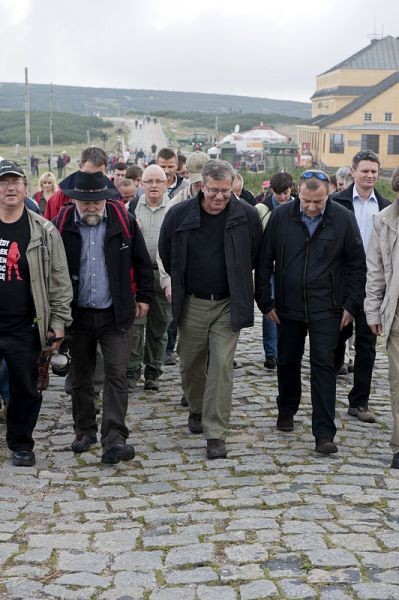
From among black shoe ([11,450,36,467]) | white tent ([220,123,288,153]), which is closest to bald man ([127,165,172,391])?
black shoe ([11,450,36,467])

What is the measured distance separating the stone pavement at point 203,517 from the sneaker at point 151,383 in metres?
0.94

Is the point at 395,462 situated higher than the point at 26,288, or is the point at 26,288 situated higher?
the point at 26,288

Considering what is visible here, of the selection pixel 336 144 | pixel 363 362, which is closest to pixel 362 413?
pixel 363 362

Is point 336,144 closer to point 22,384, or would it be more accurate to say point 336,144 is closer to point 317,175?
point 317,175

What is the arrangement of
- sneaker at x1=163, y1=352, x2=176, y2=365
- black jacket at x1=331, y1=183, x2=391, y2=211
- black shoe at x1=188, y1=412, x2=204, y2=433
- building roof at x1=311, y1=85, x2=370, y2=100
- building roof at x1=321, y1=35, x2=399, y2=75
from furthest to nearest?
building roof at x1=321, y1=35, x2=399, y2=75
building roof at x1=311, y1=85, x2=370, y2=100
sneaker at x1=163, y1=352, x2=176, y2=365
black jacket at x1=331, y1=183, x2=391, y2=211
black shoe at x1=188, y1=412, x2=204, y2=433

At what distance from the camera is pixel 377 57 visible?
102m

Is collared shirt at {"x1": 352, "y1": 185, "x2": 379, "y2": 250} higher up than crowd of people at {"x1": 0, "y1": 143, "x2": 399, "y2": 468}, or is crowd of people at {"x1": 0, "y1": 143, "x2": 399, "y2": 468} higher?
collared shirt at {"x1": 352, "y1": 185, "x2": 379, "y2": 250}

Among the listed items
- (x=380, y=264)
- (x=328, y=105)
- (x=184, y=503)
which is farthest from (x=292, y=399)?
(x=328, y=105)

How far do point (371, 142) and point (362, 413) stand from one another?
263ft

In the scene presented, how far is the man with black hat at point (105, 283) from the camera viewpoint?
783 centimetres

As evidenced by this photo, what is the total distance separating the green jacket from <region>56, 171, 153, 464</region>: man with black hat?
21 centimetres

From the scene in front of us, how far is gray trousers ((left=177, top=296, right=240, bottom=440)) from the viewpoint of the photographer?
26.3 feet

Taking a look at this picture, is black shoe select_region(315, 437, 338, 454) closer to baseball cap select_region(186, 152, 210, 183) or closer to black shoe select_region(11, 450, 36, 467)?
black shoe select_region(11, 450, 36, 467)

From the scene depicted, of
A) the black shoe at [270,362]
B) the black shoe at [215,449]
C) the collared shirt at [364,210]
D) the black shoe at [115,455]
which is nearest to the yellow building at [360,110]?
the black shoe at [270,362]
